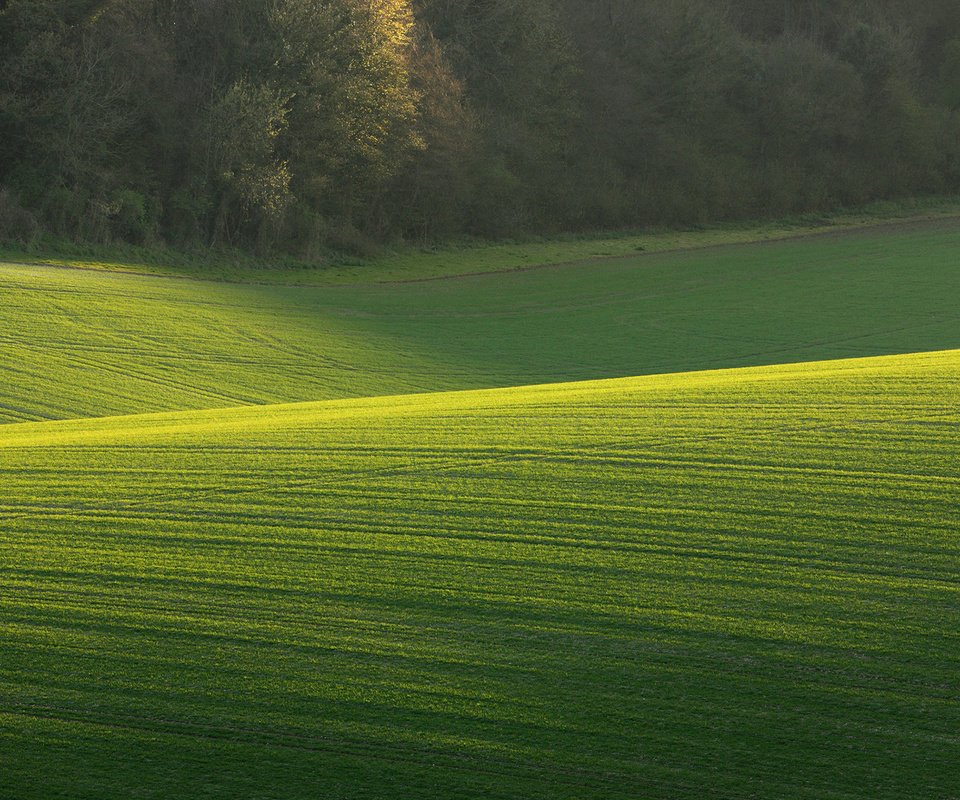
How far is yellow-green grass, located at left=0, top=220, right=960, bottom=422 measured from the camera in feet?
76.1

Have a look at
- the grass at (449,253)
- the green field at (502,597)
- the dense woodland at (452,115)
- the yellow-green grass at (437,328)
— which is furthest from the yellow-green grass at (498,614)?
the dense woodland at (452,115)

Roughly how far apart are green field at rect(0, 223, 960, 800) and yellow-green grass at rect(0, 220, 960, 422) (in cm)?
951

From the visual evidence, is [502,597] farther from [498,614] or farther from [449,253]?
[449,253]

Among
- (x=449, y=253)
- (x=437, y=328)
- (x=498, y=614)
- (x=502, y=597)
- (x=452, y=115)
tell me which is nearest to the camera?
(x=498, y=614)

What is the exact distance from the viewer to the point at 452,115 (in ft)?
152

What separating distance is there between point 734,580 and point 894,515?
1583 mm

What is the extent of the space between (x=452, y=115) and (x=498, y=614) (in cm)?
4142

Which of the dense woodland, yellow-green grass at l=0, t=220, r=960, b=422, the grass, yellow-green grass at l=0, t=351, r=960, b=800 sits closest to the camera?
yellow-green grass at l=0, t=351, r=960, b=800

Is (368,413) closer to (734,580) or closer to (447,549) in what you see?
(447,549)

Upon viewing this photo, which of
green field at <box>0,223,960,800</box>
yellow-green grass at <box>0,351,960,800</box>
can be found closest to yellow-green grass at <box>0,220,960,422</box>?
green field at <box>0,223,960,800</box>

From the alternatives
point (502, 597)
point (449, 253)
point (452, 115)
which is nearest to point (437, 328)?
point (449, 253)

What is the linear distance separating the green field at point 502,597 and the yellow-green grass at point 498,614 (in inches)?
0.8

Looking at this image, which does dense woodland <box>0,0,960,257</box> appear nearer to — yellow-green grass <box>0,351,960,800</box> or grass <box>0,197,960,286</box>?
grass <box>0,197,960,286</box>

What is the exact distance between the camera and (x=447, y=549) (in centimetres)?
770
